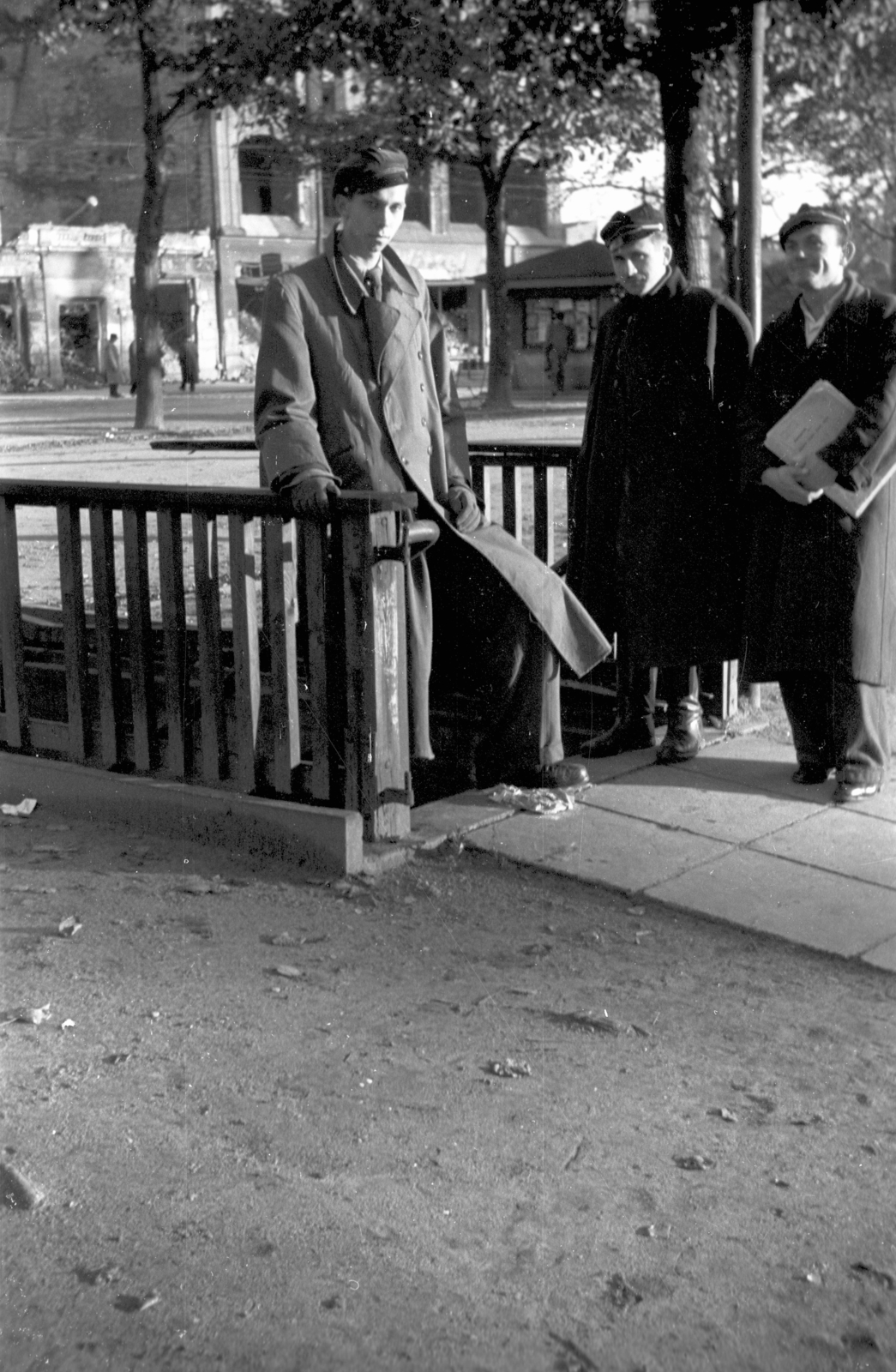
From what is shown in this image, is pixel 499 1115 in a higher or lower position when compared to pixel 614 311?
lower

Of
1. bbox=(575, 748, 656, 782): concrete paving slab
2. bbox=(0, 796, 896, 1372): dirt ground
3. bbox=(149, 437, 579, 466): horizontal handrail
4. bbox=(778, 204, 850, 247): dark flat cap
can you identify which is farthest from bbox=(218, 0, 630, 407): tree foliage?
bbox=(0, 796, 896, 1372): dirt ground

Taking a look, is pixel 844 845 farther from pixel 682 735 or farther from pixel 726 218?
pixel 726 218

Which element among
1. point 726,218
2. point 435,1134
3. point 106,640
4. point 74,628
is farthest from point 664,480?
point 726,218

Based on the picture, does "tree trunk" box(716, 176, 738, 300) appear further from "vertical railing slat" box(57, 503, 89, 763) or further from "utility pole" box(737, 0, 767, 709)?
"vertical railing slat" box(57, 503, 89, 763)

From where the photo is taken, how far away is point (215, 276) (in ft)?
177

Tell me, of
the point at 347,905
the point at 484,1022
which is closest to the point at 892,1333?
the point at 484,1022

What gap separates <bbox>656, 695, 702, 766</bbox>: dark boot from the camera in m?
Result: 6.08

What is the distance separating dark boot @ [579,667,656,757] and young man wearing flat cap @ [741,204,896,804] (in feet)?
1.93

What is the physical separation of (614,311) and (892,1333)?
4.16 metres

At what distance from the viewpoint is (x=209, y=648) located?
5383 millimetres

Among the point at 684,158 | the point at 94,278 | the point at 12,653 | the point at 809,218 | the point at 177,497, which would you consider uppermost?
the point at 94,278

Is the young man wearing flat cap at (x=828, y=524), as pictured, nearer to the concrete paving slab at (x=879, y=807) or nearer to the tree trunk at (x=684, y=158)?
the concrete paving slab at (x=879, y=807)

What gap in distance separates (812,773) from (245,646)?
6.73 feet

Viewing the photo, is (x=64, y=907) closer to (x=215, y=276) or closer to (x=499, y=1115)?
(x=499, y=1115)
